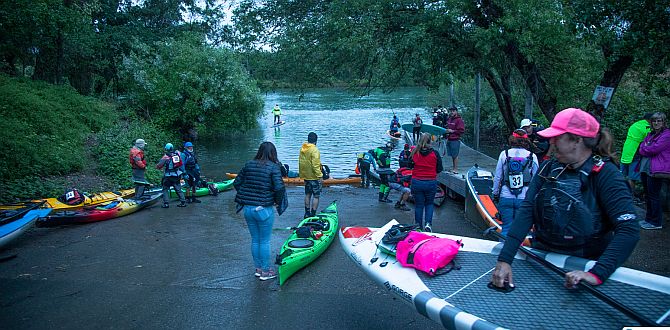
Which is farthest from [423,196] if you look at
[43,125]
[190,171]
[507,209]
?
[43,125]

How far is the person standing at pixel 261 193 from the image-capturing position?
18.5ft

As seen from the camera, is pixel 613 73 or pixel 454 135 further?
pixel 454 135

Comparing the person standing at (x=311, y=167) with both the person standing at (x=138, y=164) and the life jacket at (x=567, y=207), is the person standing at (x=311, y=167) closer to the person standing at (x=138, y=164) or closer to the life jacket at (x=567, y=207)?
the person standing at (x=138, y=164)

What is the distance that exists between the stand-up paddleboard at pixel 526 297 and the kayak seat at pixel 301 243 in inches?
99.1

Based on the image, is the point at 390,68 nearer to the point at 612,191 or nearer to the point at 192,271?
the point at 192,271

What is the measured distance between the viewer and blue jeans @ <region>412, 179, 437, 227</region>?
7.23 meters

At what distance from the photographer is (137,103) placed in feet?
81.6

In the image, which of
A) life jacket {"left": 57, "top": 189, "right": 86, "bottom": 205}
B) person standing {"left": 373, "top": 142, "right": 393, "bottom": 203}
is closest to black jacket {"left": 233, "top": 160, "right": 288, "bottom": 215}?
person standing {"left": 373, "top": 142, "right": 393, "bottom": 203}

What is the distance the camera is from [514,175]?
6121 millimetres

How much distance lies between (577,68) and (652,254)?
7.23m

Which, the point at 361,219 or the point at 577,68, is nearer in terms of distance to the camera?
the point at 361,219

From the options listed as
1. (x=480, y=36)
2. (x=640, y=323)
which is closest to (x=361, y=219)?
(x=480, y=36)

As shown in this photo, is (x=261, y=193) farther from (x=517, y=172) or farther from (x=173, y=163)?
(x=173, y=163)

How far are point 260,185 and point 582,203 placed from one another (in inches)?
145
